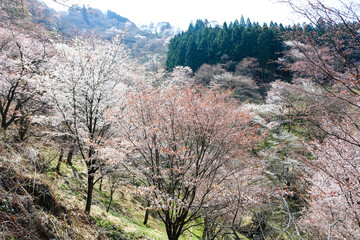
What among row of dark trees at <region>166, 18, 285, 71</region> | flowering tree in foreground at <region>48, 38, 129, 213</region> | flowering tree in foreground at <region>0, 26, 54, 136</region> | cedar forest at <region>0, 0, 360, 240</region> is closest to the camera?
cedar forest at <region>0, 0, 360, 240</region>

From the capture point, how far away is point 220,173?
988 cm

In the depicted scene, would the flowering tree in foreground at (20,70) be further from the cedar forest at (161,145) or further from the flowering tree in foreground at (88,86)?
the flowering tree in foreground at (88,86)

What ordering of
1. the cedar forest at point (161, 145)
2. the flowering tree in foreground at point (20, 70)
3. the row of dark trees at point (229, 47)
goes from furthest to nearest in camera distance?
1. the row of dark trees at point (229, 47)
2. the flowering tree in foreground at point (20, 70)
3. the cedar forest at point (161, 145)

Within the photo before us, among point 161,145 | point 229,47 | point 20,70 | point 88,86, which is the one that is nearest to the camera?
point 161,145

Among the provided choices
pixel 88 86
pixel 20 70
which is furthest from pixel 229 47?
pixel 88 86

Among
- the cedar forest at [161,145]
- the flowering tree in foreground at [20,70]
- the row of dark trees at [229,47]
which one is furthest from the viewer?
the row of dark trees at [229,47]

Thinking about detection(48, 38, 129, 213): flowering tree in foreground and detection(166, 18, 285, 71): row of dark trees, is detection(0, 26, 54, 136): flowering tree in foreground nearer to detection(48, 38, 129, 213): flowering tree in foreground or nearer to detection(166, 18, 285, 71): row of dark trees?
detection(48, 38, 129, 213): flowering tree in foreground

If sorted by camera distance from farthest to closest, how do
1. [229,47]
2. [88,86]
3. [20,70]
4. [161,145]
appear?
[229,47]
[20,70]
[88,86]
[161,145]

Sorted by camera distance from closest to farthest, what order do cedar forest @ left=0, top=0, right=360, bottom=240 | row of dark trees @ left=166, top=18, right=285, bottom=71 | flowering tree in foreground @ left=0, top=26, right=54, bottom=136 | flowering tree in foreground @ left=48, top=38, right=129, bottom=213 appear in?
cedar forest @ left=0, top=0, right=360, bottom=240 < flowering tree in foreground @ left=48, top=38, right=129, bottom=213 < flowering tree in foreground @ left=0, top=26, right=54, bottom=136 < row of dark trees @ left=166, top=18, right=285, bottom=71

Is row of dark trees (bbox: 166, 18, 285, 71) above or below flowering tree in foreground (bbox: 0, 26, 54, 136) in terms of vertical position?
above

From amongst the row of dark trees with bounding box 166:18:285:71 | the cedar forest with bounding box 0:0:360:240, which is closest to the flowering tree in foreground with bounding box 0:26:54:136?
the cedar forest with bounding box 0:0:360:240

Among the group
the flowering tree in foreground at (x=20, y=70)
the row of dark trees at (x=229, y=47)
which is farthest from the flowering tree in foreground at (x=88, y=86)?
the row of dark trees at (x=229, y=47)

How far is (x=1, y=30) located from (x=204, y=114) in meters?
13.1

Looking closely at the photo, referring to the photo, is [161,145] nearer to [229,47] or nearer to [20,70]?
[20,70]
